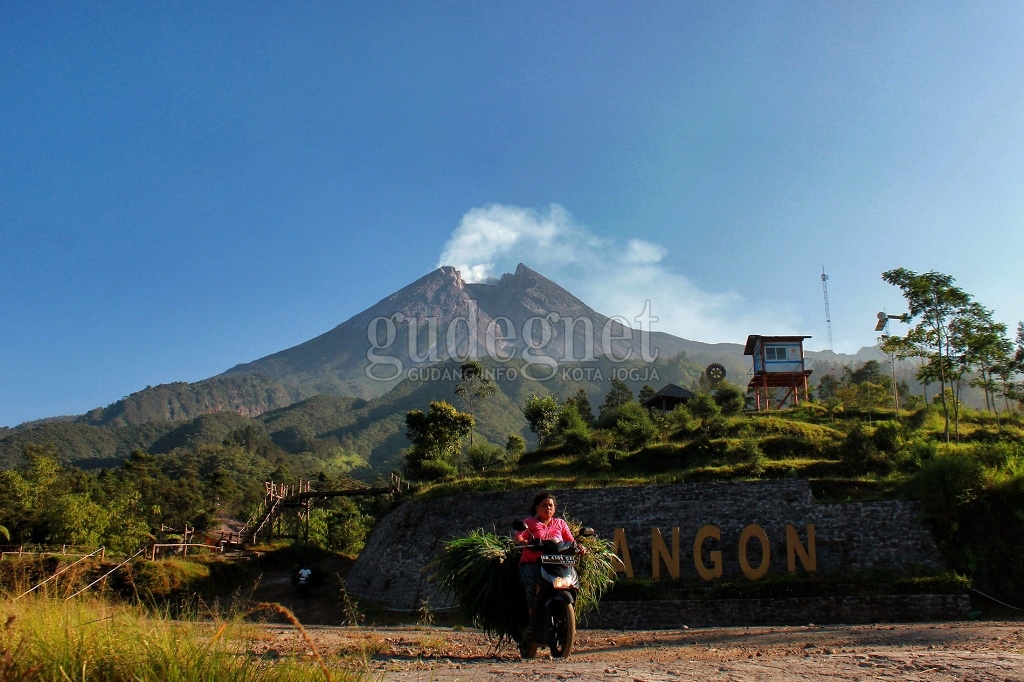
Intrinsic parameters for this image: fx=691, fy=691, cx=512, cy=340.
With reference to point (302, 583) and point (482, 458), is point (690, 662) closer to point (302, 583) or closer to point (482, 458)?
point (302, 583)

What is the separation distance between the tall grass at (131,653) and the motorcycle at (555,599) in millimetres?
2777

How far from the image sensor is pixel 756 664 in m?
5.33

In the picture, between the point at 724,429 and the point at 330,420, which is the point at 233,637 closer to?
the point at 724,429

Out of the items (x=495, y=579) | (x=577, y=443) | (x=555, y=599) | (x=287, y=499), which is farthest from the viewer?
(x=577, y=443)

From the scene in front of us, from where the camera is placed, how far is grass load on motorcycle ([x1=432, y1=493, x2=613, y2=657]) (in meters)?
6.13

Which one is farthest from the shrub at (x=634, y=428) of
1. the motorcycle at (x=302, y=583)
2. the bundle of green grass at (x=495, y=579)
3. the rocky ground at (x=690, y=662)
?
the bundle of green grass at (x=495, y=579)

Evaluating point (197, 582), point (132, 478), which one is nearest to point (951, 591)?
point (197, 582)

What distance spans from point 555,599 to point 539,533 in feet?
2.03

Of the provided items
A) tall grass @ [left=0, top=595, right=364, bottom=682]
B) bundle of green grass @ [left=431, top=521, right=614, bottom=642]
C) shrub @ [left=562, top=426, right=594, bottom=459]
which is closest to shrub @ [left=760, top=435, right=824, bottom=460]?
shrub @ [left=562, top=426, right=594, bottom=459]

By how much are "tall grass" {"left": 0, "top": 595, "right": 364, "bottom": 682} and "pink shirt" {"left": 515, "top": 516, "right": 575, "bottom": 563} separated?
9.64 ft

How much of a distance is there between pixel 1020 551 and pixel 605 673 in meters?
15.3

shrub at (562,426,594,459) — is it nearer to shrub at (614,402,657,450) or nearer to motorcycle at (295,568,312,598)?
shrub at (614,402,657,450)

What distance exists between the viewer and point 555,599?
6059 millimetres

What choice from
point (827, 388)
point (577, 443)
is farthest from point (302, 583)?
point (827, 388)
